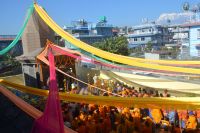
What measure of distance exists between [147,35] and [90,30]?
852 centimetres

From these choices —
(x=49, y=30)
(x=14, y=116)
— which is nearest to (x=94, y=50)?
(x=14, y=116)

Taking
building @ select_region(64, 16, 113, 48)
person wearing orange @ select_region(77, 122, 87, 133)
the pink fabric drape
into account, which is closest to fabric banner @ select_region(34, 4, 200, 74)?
person wearing orange @ select_region(77, 122, 87, 133)

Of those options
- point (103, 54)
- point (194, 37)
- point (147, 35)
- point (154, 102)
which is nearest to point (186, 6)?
point (194, 37)

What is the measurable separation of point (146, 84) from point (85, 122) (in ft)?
13.6

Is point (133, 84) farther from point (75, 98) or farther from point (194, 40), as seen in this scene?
point (194, 40)

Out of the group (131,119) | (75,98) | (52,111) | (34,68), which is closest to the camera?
(52,111)

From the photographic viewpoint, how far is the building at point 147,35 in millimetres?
45281

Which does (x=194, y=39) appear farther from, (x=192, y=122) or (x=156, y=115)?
(x=192, y=122)

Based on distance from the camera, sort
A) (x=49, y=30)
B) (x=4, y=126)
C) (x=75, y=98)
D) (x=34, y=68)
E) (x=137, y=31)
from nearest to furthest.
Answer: (x=75, y=98), (x=4, y=126), (x=34, y=68), (x=49, y=30), (x=137, y=31)

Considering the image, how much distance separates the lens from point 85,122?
6977 mm

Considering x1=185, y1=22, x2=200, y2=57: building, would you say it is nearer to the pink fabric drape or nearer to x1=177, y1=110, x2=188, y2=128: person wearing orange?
x1=177, y1=110, x2=188, y2=128: person wearing orange

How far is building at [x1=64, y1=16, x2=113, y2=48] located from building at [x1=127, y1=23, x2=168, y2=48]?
4021 mm

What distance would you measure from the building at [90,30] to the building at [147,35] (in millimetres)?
4021

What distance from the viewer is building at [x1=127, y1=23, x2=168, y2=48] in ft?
149
